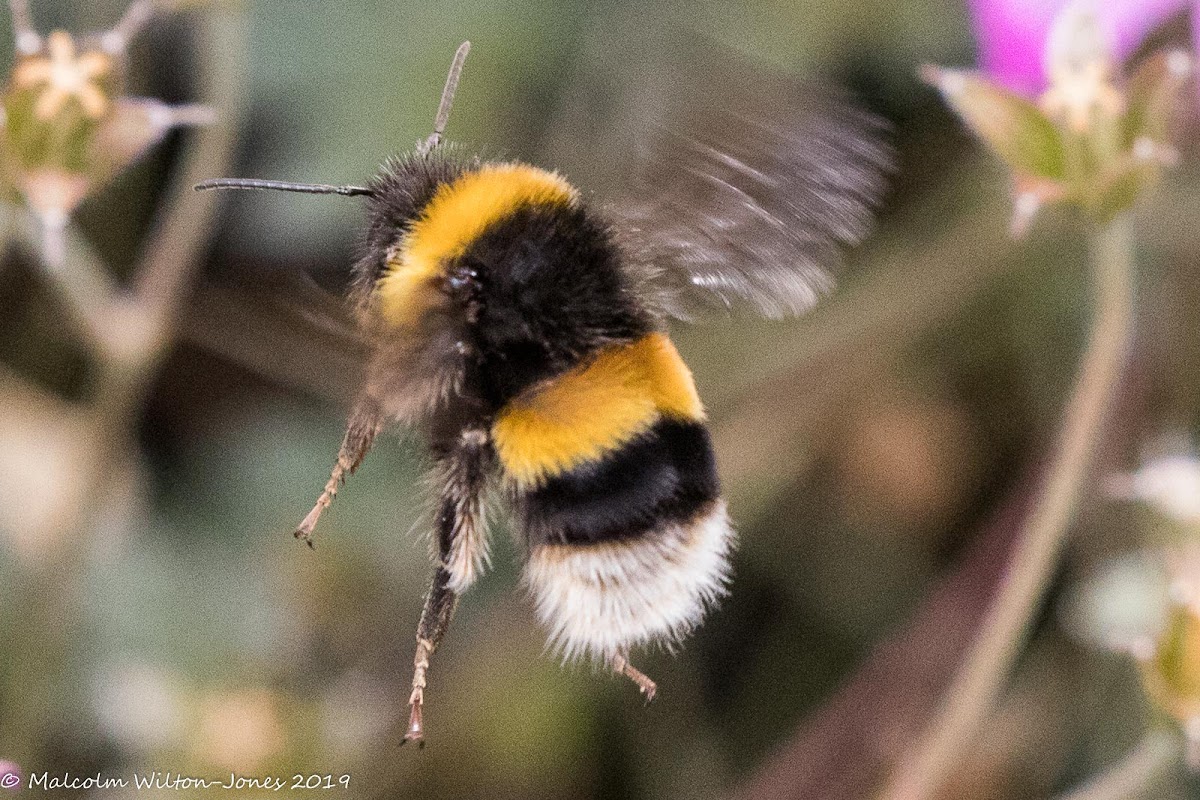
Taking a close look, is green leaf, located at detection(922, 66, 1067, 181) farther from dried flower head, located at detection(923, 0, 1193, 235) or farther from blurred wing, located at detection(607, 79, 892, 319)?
blurred wing, located at detection(607, 79, 892, 319)

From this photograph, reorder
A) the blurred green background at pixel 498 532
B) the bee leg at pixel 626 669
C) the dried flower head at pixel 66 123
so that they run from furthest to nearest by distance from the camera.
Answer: the blurred green background at pixel 498 532
the dried flower head at pixel 66 123
the bee leg at pixel 626 669

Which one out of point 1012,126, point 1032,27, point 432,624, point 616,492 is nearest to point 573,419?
point 616,492

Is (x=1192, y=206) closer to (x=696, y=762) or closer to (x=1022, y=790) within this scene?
(x=1022, y=790)

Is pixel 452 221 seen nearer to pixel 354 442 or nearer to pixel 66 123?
pixel 354 442

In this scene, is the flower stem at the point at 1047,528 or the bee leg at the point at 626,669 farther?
the flower stem at the point at 1047,528

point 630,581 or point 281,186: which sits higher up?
point 281,186

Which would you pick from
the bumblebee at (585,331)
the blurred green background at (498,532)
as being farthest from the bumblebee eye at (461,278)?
the blurred green background at (498,532)

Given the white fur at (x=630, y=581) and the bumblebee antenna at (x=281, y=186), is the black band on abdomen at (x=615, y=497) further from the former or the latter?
the bumblebee antenna at (x=281, y=186)

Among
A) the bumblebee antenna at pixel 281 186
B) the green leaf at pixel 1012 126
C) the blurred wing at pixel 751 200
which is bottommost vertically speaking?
the bumblebee antenna at pixel 281 186
